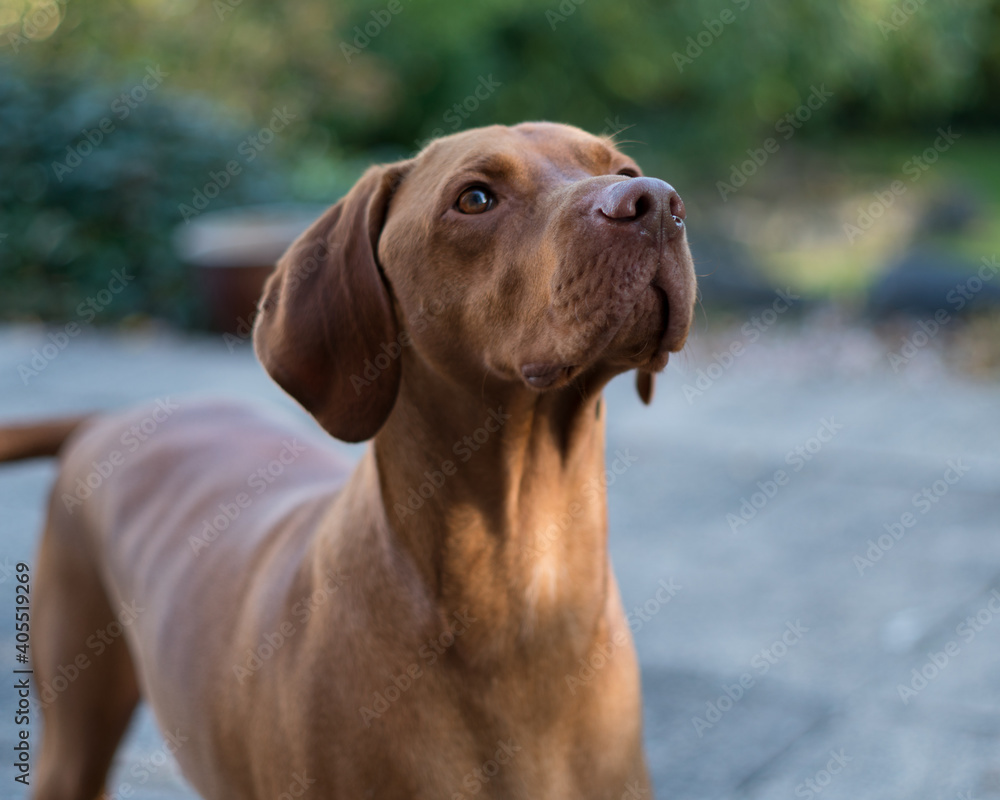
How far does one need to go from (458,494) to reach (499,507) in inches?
3.3

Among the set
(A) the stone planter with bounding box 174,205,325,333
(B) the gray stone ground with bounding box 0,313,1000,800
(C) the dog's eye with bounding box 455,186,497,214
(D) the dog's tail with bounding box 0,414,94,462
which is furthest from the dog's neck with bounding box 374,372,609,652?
(A) the stone planter with bounding box 174,205,325,333

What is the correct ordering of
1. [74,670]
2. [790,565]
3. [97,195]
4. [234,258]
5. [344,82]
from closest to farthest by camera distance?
1. [74,670]
2. [790,565]
3. [234,258]
4. [97,195]
5. [344,82]

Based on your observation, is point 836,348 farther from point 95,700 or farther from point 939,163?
point 939,163

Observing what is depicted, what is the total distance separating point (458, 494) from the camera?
202 cm

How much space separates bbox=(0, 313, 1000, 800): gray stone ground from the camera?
3.39m

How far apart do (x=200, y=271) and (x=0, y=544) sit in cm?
432

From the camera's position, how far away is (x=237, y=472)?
272 cm

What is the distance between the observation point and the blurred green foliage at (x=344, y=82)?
10.5 m

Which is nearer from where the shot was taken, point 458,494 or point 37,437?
point 458,494

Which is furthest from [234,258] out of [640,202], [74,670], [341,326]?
[640,202]

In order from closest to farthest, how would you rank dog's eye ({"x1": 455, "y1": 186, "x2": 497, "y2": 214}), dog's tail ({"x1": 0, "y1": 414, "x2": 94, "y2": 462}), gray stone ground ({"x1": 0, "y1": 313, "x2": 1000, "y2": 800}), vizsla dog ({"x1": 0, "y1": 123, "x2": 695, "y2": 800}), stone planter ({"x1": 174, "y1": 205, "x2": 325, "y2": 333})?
vizsla dog ({"x1": 0, "y1": 123, "x2": 695, "y2": 800})
dog's eye ({"x1": 455, "y1": 186, "x2": 497, "y2": 214})
dog's tail ({"x1": 0, "y1": 414, "x2": 94, "y2": 462})
gray stone ground ({"x1": 0, "y1": 313, "x2": 1000, "y2": 800})
stone planter ({"x1": 174, "y1": 205, "x2": 325, "y2": 333})

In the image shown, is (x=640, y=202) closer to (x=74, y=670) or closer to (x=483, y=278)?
(x=483, y=278)

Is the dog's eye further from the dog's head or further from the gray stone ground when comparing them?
the gray stone ground

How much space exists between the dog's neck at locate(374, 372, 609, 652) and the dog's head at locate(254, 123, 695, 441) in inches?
2.4
